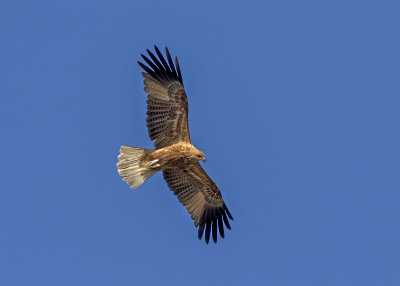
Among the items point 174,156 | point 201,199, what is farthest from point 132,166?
point 201,199

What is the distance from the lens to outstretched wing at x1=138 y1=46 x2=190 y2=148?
1822 cm

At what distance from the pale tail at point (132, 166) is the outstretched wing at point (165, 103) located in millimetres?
481

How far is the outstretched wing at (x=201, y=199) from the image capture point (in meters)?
19.3

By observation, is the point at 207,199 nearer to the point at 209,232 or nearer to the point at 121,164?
the point at 209,232

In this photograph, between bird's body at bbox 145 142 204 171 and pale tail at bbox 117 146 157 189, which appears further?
pale tail at bbox 117 146 157 189

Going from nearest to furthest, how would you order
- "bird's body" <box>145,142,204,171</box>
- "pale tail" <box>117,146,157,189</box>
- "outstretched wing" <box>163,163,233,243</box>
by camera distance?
1. "bird's body" <box>145,142,204,171</box>
2. "pale tail" <box>117,146,157,189</box>
3. "outstretched wing" <box>163,163,233,243</box>

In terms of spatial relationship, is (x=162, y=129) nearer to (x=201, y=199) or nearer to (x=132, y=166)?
(x=132, y=166)

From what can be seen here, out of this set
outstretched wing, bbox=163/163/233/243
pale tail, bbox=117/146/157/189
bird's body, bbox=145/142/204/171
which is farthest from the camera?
outstretched wing, bbox=163/163/233/243

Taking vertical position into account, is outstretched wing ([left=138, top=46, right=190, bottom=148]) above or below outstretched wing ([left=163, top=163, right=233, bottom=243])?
above

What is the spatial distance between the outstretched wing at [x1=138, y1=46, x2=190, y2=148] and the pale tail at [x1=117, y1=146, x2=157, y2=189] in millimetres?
481

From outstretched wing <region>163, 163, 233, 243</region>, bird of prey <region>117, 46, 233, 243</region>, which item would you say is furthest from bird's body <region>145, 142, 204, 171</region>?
outstretched wing <region>163, 163, 233, 243</region>

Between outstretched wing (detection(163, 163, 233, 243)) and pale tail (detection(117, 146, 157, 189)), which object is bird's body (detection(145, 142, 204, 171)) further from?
outstretched wing (detection(163, 163, 233, 243))

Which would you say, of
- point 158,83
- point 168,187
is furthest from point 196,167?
point 158,83

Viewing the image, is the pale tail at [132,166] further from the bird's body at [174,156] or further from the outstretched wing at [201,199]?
the outstretched wing at [201,199]
